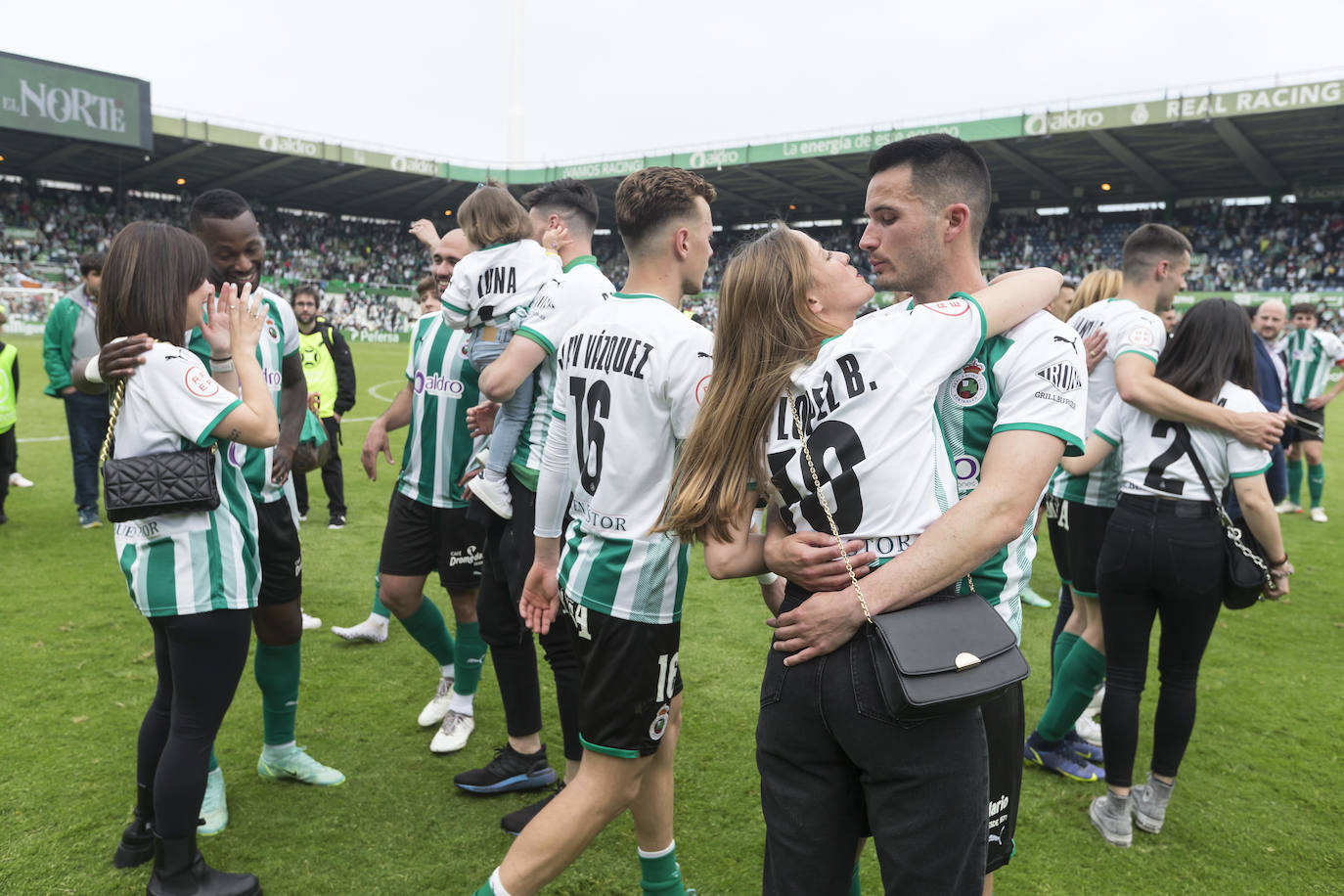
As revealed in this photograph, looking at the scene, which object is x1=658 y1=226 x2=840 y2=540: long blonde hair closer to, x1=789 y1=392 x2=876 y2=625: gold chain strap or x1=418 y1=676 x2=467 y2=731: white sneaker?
x1=789 y1=392 x2=876 y2=625: gold chain strap

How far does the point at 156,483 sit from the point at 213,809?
4.96ft

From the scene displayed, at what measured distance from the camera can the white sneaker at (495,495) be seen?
133 inches

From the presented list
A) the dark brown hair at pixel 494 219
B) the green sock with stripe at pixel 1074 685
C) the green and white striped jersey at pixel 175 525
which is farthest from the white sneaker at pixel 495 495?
the green sock with stripe at pixel 1074 685

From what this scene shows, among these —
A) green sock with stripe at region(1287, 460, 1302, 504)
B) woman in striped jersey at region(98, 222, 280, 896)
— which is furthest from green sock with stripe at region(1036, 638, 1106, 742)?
green sock with stripe at region(1287, 460, 1302, 504)

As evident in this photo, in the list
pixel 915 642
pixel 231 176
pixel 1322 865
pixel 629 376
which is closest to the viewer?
pixel 915 642

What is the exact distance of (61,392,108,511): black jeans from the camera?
755 centimetres

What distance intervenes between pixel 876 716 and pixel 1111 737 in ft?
7.41

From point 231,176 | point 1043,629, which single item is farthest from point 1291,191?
point 231,176

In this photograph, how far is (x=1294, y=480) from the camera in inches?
385

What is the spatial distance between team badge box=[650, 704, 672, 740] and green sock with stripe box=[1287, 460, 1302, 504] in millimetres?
10119

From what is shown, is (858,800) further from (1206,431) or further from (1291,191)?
(1291,191)

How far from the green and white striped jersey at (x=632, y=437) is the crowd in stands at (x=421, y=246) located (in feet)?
82.2

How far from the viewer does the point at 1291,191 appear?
33.6 m

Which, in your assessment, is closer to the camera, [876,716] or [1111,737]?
[876,716]
